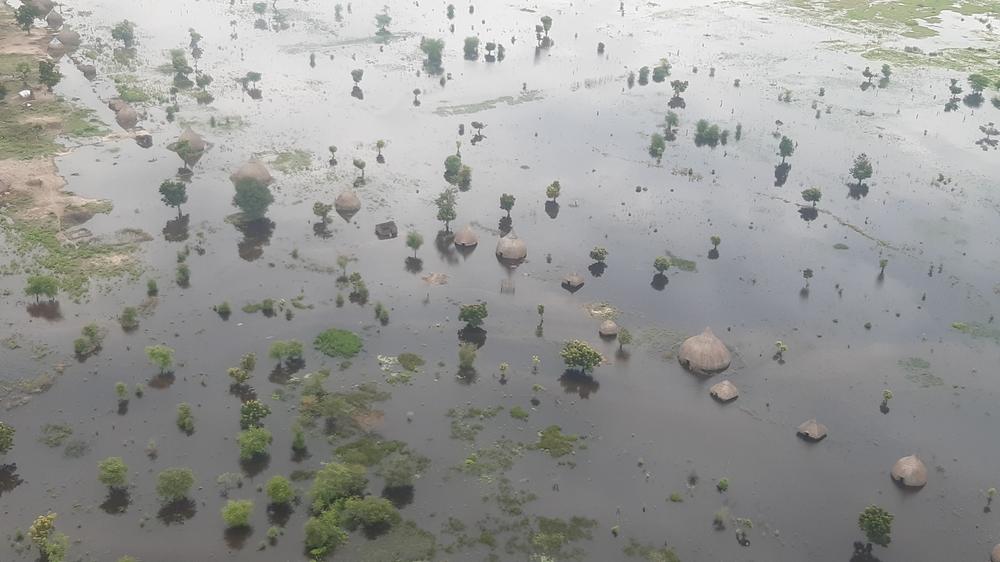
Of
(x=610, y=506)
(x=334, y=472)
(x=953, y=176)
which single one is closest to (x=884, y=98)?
(x=953, y=176)

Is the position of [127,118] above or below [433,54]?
below

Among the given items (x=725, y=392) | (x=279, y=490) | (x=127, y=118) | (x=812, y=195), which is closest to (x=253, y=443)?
(x=279, y=490)

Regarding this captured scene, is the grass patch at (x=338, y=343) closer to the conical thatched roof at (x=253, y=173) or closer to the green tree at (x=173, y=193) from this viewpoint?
the green tree at (x=173, y=193)

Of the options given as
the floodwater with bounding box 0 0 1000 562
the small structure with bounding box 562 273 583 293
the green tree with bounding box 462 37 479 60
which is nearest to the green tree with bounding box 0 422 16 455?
the floodwater with bounding box 0 0 1000 562

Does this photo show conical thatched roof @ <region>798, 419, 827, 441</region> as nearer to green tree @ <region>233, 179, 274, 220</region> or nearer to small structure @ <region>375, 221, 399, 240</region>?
small structure @ <region>375, 221, 399, 240</region>

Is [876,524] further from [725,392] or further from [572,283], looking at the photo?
[572,283]

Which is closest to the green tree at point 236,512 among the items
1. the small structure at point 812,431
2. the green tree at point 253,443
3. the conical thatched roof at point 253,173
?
the green tree at point 253,443
